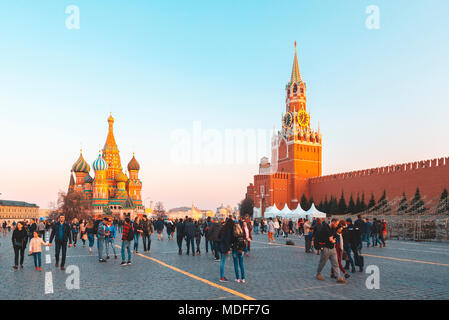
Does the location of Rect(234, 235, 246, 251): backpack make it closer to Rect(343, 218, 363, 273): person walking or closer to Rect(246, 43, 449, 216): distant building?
Rect(343, 218, 363, 273): person walking

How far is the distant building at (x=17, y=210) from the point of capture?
377 feet

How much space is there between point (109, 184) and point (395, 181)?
5673cm

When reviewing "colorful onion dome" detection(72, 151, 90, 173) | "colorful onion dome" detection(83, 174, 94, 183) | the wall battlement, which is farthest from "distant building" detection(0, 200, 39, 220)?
the wall battlement

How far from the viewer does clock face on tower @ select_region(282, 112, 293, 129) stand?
95.3m

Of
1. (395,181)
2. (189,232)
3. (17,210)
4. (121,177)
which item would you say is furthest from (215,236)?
(17,210)

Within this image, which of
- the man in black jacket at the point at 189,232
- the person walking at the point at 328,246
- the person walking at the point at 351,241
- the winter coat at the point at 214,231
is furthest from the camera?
the man in black jacket at the point at 189,232

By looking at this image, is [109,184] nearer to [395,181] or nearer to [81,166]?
[81,166]

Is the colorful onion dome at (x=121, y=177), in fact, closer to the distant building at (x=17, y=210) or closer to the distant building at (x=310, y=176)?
the distant building at (x=310, y=176)

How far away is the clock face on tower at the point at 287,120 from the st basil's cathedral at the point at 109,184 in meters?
37.9

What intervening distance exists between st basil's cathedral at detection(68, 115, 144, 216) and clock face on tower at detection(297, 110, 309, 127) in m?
41.2

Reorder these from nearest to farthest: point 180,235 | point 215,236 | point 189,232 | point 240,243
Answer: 1. point 240,243
2. point 215,236
3. point 189,232
4. point 180,235

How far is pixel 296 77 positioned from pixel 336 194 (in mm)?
40874

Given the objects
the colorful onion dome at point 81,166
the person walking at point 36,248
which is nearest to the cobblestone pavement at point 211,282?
the person walking at point 36,248

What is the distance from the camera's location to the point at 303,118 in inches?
3789
